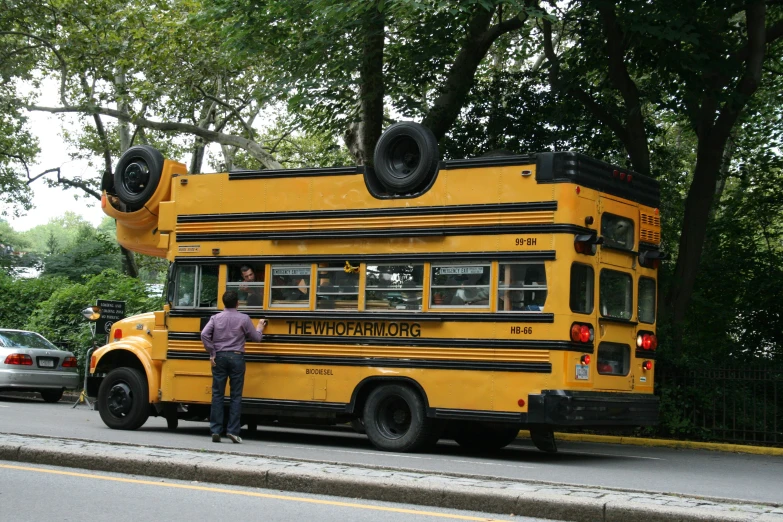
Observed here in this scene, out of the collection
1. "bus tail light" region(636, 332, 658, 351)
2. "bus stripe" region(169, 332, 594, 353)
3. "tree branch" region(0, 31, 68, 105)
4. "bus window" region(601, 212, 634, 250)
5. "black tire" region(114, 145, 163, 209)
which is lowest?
"bus stripe" region(169, 332, 594, 353)

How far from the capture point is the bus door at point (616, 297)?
11.5 metres

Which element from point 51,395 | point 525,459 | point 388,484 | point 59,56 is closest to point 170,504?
point 388,484

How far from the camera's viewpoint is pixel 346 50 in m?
17.7

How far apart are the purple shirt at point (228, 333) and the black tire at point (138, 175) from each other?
8.48 ft

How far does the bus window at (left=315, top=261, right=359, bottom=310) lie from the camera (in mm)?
12260

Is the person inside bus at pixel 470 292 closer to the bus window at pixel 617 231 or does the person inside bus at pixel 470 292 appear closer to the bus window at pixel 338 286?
the bus window at pixel 338 286

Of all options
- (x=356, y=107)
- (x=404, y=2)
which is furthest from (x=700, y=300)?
(x=404, y=2)

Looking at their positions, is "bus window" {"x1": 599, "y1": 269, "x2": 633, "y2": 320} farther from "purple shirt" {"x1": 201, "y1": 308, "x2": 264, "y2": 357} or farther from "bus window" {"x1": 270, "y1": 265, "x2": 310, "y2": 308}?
"purple shirt" {"x1": 201, "y1": 308, "x2": 264, "y2": 357}

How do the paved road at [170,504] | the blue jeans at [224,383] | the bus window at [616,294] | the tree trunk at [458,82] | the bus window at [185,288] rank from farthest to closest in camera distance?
the tree trunk at [458,82]
the bus window at [185,288]
the blue jeans at [224,383]
the bus window at [616,294]
the paved road at [170,504]

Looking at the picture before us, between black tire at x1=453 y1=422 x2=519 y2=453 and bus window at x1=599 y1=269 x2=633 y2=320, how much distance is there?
6.02 ft

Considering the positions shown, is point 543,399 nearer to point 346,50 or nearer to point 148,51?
point 346,50

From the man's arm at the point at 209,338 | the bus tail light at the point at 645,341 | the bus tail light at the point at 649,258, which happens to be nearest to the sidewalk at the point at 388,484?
the man's arm at the point at 209,338

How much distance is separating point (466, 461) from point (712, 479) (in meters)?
2.50

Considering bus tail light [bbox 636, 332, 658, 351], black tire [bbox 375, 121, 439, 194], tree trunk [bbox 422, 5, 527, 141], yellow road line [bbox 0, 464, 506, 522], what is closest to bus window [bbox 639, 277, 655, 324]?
bus tail light [bbox 636, 332, 658, 351]
